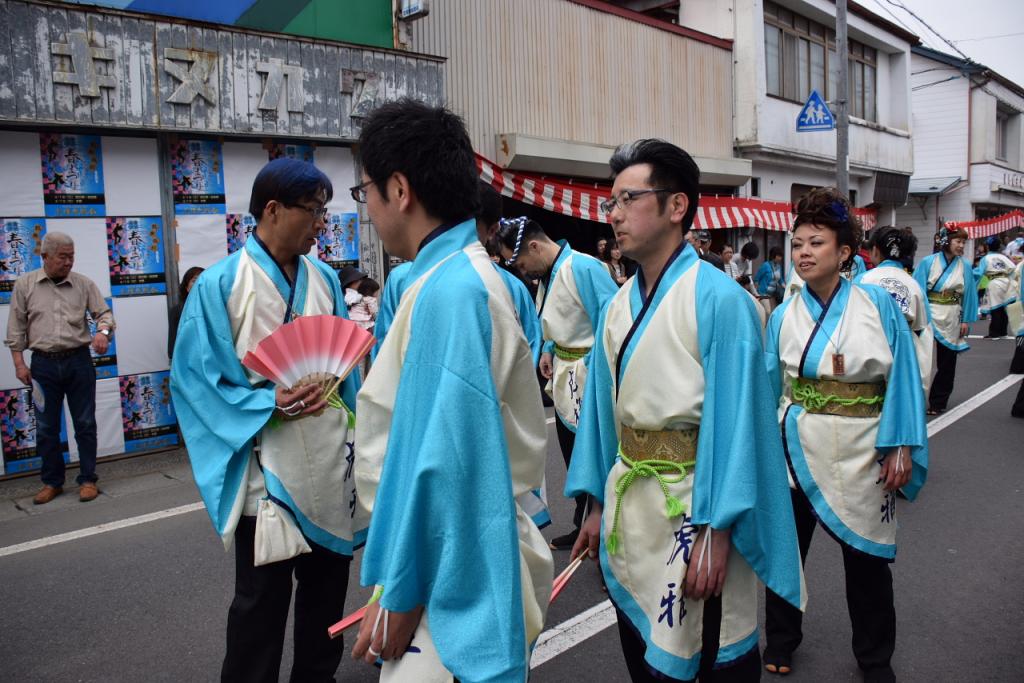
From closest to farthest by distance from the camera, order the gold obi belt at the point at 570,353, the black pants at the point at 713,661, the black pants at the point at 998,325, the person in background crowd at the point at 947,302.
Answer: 1. the black pants at the point at 713,661
2. the gold obi belt at the point at 570,353
3. the person in background crowd at the point at 947,302
4. the black pants at the point at 998,325

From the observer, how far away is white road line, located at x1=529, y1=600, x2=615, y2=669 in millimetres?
3689

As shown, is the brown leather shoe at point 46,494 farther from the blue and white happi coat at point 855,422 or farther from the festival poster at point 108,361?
the blue and white happi coat at point 855,422

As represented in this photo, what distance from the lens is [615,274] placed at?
1095 centimetres

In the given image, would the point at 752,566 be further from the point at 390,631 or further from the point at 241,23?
the point at 241,23

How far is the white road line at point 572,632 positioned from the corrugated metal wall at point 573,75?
7762 millimetres

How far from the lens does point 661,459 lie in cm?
241

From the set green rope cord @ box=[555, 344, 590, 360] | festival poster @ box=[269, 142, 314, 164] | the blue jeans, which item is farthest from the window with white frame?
the blue jeans

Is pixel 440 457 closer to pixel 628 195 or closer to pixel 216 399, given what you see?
Answer: pixel 628 195

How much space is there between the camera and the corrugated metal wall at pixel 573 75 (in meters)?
11.0

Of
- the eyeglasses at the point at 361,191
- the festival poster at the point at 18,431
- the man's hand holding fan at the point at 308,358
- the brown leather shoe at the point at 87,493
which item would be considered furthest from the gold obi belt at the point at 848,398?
the festival poster at the point at 18,431

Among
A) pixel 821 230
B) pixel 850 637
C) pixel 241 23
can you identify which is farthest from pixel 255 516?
pixel 241 23

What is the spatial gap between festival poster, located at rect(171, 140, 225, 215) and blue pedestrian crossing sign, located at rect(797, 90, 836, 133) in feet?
35.7

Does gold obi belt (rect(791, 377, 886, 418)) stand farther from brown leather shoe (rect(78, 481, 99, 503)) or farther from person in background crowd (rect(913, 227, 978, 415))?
person in background crowd (rect(913, 227, 978, 415))

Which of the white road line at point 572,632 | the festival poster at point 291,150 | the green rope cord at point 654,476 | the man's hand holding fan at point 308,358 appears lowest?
the white road line at point 572,632
